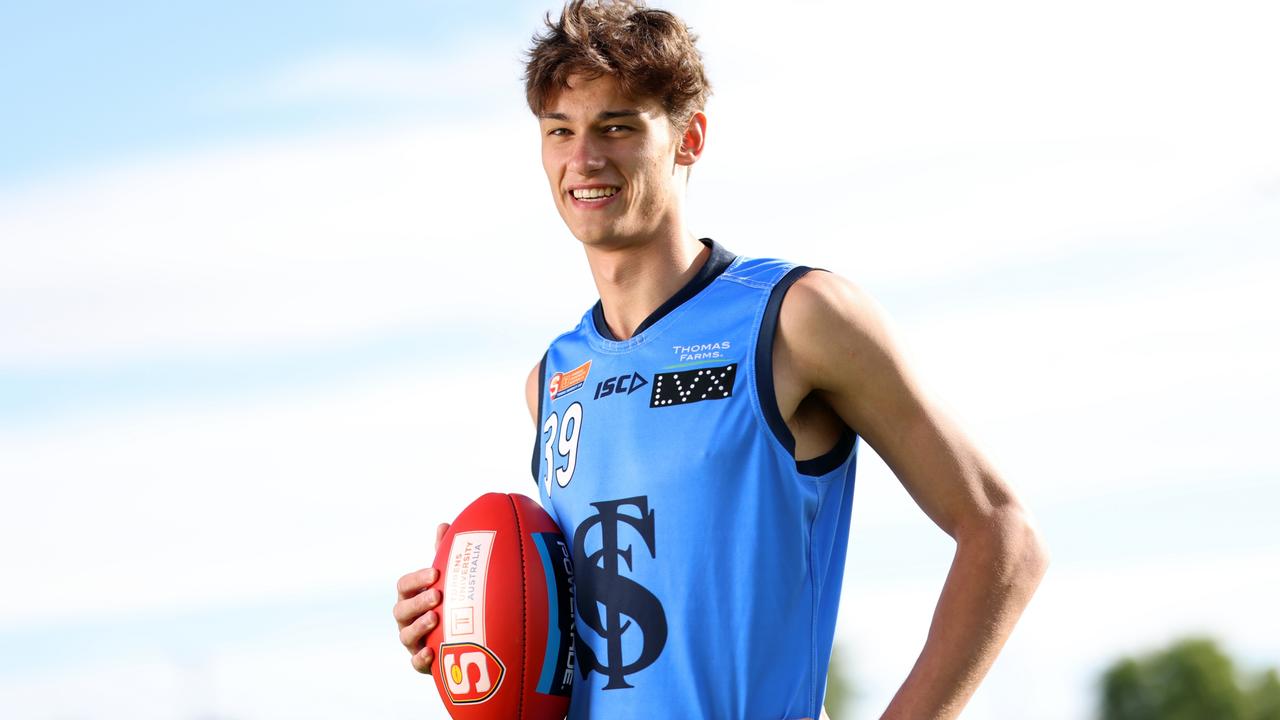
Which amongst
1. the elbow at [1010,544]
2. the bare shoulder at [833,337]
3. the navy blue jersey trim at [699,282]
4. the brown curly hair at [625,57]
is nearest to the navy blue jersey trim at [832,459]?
the bare shoulder at [833,337]

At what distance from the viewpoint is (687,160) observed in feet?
12.5

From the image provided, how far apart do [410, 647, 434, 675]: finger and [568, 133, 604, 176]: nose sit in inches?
46.3

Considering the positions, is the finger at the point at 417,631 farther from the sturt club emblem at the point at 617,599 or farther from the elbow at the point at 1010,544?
the elbow at the point at 1010,544

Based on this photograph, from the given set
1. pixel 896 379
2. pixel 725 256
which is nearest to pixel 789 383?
pixel 896 379

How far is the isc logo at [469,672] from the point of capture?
351 centimetres

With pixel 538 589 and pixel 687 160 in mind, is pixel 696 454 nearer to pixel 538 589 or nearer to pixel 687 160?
pixel 538 589

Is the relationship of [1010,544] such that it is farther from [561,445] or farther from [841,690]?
[841,690]

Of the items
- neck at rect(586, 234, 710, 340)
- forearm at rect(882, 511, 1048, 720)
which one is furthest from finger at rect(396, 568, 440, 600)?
forearm at rect(882, 511, 1048, 720)

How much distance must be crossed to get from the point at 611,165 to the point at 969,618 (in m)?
1.31

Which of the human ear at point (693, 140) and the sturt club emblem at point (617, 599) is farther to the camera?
the human ear at point (693, 140)

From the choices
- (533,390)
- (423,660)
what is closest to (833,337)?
(533,390)

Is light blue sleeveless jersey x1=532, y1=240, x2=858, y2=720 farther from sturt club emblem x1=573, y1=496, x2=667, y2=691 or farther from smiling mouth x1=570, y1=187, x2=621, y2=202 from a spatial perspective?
smiling mouth x1=570, y1=187, x2=621, y2=202

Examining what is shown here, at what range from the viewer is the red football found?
11.5 ft

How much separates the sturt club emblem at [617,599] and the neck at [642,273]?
490 mm
